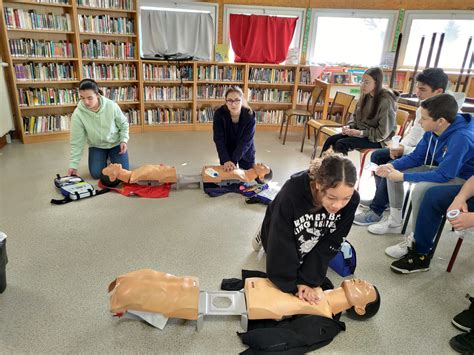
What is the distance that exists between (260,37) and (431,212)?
3.92 meters

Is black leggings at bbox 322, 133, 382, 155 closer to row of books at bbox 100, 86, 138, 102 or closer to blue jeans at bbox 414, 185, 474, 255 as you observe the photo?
blue jeans at bbox 414, 185, 474, 255

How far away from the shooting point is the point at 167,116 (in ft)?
17.0

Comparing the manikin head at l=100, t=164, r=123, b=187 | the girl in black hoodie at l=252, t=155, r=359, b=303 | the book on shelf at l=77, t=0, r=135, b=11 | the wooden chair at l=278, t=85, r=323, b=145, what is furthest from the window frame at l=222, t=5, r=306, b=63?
the girl in black hoodie at l=252, t=155, r=359, b=303

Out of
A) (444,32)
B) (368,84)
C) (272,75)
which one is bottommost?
(272,75)

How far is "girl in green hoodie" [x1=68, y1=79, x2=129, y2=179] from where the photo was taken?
3.08 metres

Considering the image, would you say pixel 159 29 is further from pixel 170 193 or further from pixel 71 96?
pixel 170 193

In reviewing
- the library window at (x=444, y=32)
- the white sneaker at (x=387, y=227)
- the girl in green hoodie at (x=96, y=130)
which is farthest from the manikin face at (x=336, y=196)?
the library window at (x=444, y=32)

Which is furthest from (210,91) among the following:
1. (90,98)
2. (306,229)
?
(306,229)

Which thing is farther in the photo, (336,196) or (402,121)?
(402,121)

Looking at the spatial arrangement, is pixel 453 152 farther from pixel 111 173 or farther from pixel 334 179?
pixel 111 173

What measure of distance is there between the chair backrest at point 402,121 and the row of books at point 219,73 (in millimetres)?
2557

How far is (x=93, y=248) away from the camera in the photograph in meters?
2.26

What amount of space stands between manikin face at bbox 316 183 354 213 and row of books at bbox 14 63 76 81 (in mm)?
4084

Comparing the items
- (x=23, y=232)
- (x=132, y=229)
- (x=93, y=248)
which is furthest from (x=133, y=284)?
(x=23, y=232)
